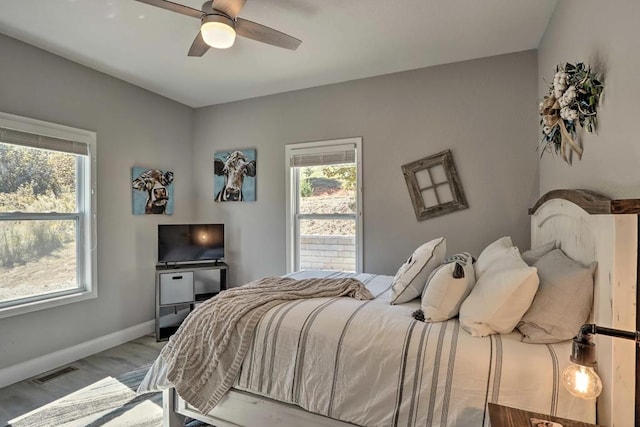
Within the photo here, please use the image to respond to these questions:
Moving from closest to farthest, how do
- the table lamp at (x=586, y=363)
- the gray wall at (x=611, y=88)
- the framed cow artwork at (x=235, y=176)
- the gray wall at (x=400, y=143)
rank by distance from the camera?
the table lamp at (x=586, y=363), the gray wall at (x=611, y=88), the gray wall at (x=400, y=143), the framed cow artwork at (x=235, y=176)

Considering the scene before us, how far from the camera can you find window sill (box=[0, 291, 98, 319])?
8.39 feet

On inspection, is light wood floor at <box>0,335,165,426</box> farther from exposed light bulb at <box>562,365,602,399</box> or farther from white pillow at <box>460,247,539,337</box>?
exposed light bulb at <box>562,365,602,399</box>

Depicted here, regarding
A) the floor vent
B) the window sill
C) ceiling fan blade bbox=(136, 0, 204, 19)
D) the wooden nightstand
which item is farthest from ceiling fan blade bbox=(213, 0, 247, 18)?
the floor vent

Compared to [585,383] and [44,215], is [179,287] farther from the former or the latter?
[585,383]

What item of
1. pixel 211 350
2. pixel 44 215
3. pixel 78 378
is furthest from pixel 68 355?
pixel 211 350

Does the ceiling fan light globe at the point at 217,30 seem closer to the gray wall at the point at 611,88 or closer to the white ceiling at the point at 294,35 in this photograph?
the white ceiling at the point at 294,35

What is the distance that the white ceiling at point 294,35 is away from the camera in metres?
2.22

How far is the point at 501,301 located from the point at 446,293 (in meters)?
0.27

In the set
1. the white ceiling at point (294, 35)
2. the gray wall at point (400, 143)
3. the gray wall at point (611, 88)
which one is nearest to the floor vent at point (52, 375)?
the gray wall at point (400, 143)

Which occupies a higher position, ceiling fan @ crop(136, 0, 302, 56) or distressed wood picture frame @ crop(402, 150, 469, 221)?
ceiling fan @ crop(136, 0, 302, 56)

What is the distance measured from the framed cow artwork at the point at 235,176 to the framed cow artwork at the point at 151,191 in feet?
1.82

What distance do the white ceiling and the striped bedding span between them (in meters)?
1.97

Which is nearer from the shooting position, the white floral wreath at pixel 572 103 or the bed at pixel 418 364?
the bed at pixel 418 364

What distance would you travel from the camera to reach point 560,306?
1366 millimetres
